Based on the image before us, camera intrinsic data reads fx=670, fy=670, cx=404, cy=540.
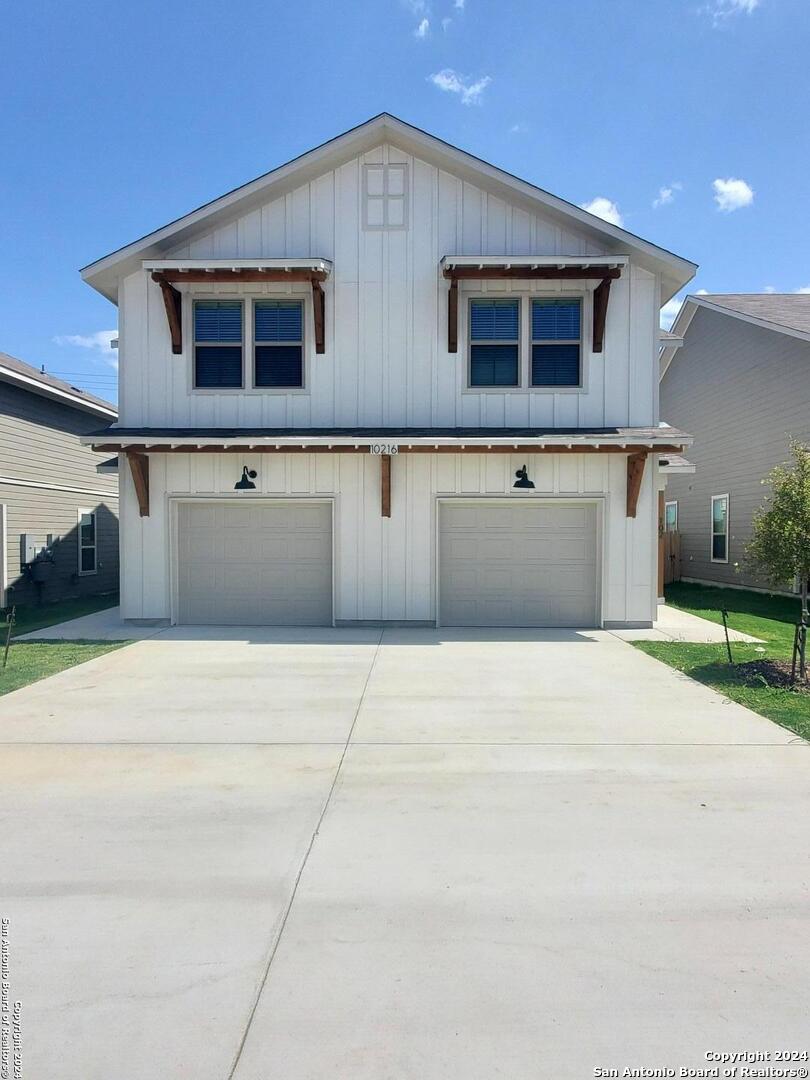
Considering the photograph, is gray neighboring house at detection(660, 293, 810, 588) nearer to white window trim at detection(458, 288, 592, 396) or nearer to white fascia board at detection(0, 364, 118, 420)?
white window trim at detection(458, 288, 592, 396)

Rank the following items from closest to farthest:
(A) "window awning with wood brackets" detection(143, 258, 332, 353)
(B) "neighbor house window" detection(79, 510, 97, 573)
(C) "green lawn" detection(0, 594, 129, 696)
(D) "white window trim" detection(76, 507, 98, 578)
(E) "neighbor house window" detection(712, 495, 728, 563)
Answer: (C) "green lawn" detection(0, 594, 129, 696), (A) "window awning with wood brackets" detection(143, 258, 332, 353), (D) "white window trim" detection(76, 507, 98, 578), (B) "neighbor house window" detection(79, 510, 97, 573), (E) "neighbor house window" detection(712, 495, 728, 563)

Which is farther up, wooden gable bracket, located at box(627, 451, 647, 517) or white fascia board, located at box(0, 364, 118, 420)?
white fascia board, located at box(0, 364, 118, 420)

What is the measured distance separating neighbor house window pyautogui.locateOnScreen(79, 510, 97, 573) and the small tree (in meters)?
15.8

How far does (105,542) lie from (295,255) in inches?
437

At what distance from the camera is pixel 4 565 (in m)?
14.3

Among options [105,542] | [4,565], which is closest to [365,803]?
[4,565]

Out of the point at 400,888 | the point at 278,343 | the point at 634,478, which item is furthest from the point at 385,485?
the point at 400,888

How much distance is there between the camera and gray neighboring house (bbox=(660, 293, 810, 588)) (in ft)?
53.0

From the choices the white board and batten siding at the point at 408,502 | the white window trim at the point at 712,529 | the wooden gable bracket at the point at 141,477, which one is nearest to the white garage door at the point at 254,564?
the white board and batten siding at the point at 408,502

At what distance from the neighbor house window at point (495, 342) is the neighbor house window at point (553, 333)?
299 mm

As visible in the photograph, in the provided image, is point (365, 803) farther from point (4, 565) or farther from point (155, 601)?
point (4, 565)

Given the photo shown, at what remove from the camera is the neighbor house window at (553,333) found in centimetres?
1148

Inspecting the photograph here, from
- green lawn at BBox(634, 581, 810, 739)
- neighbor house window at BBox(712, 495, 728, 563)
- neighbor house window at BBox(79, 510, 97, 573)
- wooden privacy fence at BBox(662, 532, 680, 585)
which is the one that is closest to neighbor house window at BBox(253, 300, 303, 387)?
green lawn at BBox(634, 581, 810, 739)

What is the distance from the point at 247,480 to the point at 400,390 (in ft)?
9.98
